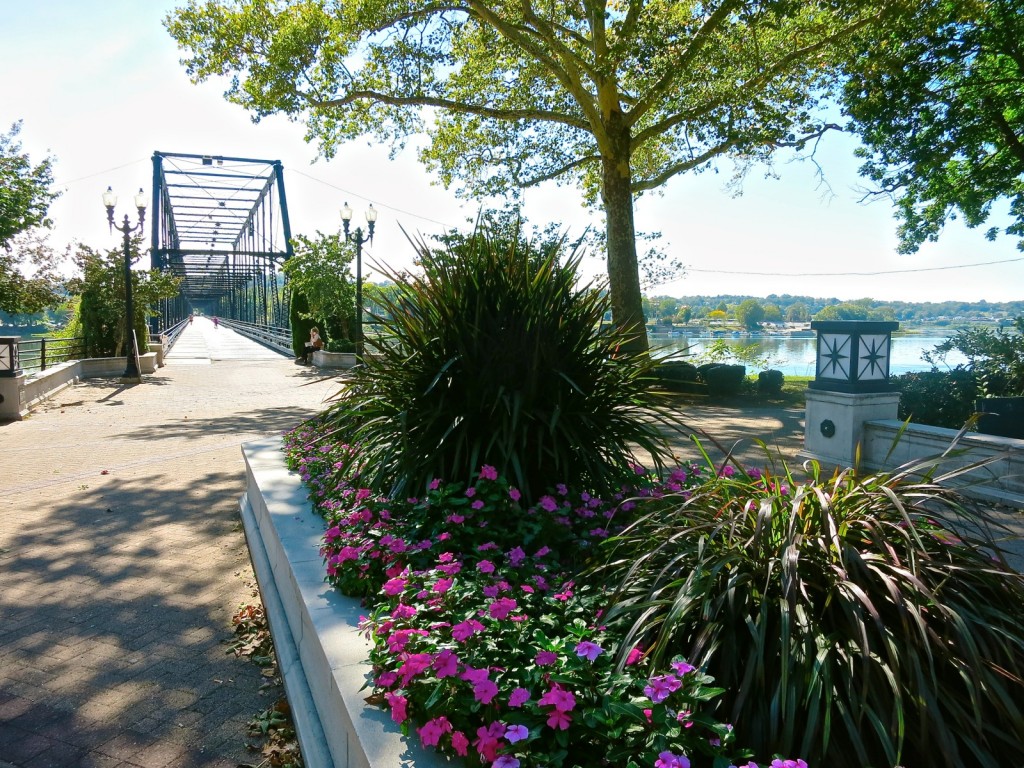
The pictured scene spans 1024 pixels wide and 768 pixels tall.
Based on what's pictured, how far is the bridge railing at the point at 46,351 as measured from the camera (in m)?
13.7

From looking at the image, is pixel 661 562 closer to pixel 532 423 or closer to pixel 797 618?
pixel 797 618

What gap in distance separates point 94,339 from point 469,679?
19911mm

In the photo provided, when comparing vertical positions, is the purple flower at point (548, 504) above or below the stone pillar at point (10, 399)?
above

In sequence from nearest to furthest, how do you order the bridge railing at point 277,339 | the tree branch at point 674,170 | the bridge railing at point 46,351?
the bridge railing at point 46,351
the tree branch at point 674,170
the bridge railing at point 277,339

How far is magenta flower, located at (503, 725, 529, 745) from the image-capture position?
1.57 meters

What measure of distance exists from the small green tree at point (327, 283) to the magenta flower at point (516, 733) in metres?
22.3

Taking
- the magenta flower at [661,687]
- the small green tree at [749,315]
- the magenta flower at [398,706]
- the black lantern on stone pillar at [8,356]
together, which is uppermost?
the small green tree at [749,315]

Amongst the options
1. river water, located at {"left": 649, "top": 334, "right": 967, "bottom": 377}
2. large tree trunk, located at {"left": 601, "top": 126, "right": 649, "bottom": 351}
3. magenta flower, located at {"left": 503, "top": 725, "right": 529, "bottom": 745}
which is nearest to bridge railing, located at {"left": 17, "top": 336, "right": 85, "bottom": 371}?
large tree trunk, located at {"left": 601, "top": 126, "right": 649, "bottom": 351}

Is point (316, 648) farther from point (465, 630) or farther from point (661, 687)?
point (661, 687)

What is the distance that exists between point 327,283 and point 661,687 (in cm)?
2295

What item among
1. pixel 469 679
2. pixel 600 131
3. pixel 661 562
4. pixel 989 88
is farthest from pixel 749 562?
pixel 989 88

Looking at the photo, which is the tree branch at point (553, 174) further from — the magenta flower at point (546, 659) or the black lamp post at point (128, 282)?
the magenta flower at point (546, 659)

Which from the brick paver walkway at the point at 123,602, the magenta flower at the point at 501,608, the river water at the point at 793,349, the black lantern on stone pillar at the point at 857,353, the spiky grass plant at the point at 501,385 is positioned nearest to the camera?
the magenta flower at the point at 501,608

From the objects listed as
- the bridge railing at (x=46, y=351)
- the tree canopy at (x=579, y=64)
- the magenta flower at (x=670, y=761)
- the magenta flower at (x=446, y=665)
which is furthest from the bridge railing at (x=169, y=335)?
the magenta flower at (x=670, y=761)
